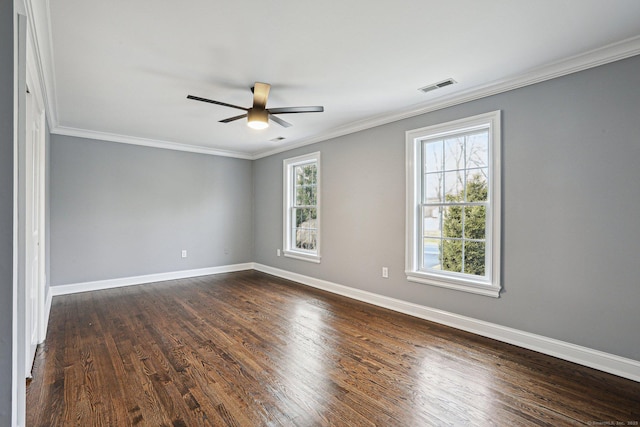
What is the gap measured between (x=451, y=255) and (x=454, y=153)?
3.85 ft

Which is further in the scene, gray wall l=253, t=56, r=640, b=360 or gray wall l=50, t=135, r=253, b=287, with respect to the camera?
gray wall l=50, t=135, r=253, b=287

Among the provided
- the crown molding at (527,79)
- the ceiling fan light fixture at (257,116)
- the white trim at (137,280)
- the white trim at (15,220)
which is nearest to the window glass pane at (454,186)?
the crown molding at (527,79)

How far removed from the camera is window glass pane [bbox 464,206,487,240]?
333 centimetres

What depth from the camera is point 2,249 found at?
1.40 m

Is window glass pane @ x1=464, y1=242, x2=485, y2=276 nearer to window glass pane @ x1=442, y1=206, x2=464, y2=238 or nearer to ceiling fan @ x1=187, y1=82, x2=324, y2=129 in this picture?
window glass pane @ x1=442, y1=206, x2=464, y2=238

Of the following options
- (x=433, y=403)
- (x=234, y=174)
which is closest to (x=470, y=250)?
(x=433, y=403)

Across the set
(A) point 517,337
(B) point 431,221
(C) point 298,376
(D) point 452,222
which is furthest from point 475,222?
(C) point 298,376

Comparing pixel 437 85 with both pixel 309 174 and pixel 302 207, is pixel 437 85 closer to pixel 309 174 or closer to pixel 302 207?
pixel 309 174

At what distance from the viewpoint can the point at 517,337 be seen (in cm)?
298

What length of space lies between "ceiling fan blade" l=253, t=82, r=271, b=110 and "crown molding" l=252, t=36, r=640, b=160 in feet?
5.54

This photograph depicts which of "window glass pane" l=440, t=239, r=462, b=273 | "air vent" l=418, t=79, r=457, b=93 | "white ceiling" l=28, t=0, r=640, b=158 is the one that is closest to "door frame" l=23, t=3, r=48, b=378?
"white ceiling" l=28, t=0, r=640, b=158

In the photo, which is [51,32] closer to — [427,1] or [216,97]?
[216,97]

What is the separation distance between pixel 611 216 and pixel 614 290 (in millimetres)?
583

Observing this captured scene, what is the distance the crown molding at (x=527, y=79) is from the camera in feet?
7.98
